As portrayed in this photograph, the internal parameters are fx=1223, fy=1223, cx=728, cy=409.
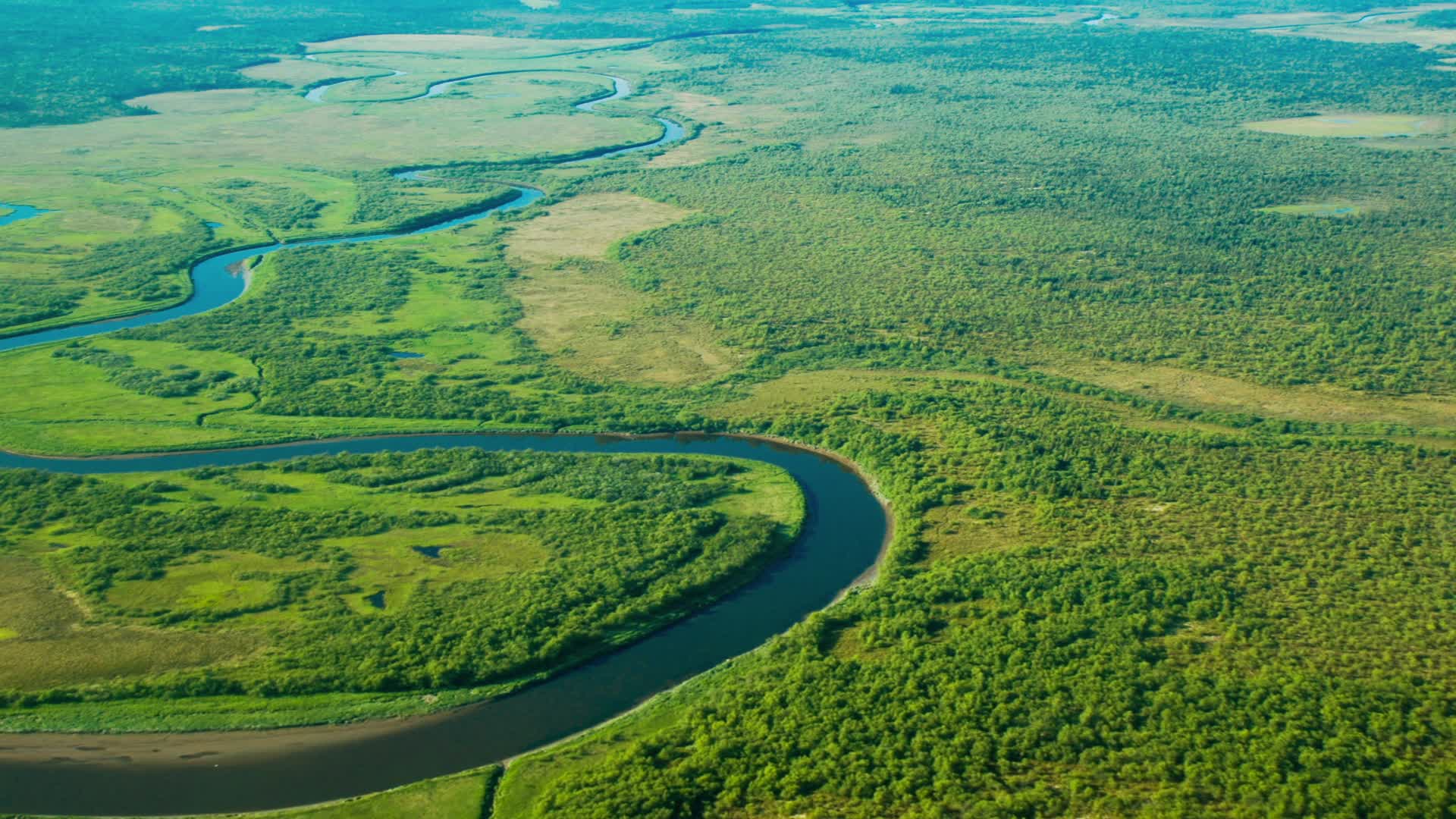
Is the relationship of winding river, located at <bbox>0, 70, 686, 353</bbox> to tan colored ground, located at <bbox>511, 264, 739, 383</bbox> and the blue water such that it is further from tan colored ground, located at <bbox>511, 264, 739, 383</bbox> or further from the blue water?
the blue water

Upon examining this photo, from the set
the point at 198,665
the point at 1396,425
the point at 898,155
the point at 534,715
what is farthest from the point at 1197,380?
the point at 898,155

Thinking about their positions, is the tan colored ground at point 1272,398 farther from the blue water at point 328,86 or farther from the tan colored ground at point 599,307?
the blue water at point 328,86

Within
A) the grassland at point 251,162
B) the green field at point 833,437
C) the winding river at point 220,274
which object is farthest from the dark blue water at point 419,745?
the grassland at point 251,162

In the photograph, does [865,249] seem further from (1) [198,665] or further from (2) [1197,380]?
(1) [198,665]

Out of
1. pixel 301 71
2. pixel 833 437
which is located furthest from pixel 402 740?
pixel 301 71

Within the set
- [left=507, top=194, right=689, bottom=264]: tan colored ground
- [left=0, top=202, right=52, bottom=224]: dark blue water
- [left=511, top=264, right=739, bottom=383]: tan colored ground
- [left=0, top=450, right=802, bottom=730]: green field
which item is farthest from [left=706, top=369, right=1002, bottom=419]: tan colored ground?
[left=0, top=202, right=52, bottom=224]: dark blue water
